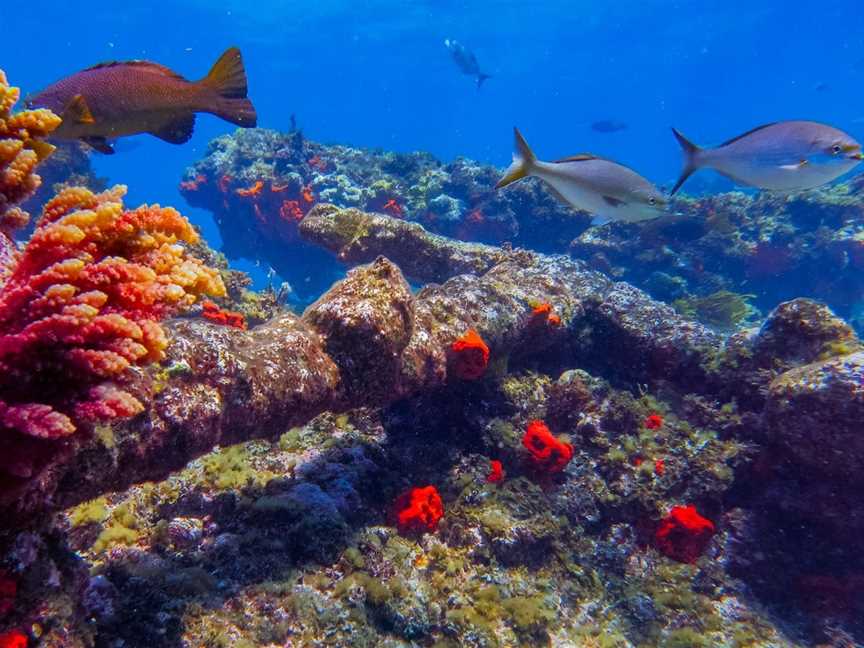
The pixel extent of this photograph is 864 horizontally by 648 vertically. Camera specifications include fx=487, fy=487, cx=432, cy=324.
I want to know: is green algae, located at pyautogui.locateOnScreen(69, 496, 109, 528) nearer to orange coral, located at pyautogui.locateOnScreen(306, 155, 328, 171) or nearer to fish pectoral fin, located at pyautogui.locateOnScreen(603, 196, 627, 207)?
fish pectoral fin, located at pyautogui.locateOnScreen(603, 196, 627, 207)

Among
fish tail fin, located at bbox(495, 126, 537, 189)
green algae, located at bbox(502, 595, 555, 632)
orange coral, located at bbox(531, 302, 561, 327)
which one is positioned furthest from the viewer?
orange coral, located at bbox(531, 302, 561, 327)

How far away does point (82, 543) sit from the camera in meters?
3.59

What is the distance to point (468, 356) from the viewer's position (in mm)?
5277

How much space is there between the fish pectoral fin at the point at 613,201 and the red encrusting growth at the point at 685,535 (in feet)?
11.2

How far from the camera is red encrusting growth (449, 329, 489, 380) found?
5.26 m

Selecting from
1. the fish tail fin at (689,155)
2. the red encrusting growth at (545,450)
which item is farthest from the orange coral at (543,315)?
the fish tail fin at (689,155)

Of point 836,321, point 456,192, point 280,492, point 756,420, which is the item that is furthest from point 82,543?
point 456,192

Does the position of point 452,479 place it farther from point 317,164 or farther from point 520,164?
point 317,164

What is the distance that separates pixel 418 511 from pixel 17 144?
399cm

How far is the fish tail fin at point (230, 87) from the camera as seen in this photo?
3.66 meters

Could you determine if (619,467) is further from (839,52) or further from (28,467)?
(839,52)

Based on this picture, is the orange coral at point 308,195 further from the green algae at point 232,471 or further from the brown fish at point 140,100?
the brown fish at point 140,100

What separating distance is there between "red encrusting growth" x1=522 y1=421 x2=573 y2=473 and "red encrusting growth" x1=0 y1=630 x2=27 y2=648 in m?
4.43

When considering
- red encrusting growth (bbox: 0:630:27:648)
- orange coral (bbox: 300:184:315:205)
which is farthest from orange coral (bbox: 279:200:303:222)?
red encrusting growth (bbox: 0:630:27:648)
